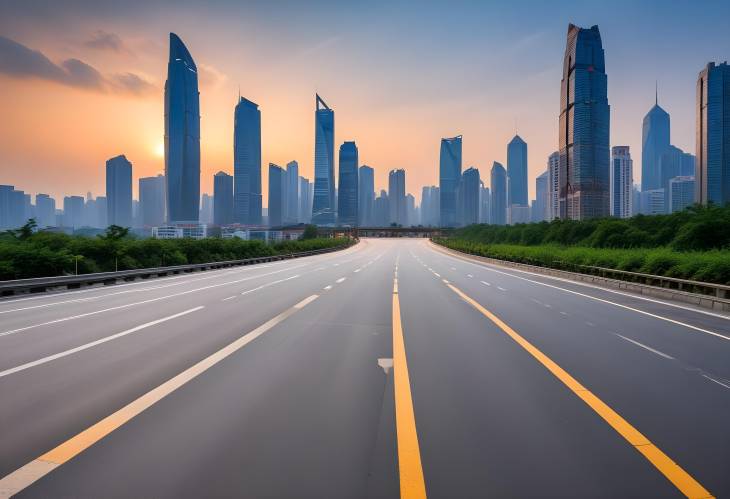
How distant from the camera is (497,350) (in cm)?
839

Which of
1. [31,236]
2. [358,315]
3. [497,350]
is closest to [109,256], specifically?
[31,236]

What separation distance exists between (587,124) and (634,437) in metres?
218

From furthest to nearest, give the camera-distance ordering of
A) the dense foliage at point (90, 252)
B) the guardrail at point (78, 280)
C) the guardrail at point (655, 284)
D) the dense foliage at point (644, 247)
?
1. the dense foliage at point (90, 252)
2. the dense foliage at point (644, 247)
3. the guardrail at point (78, 280)
4. the guardrail at point (655, 284)

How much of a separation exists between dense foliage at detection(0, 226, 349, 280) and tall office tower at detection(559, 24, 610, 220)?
181512 mm

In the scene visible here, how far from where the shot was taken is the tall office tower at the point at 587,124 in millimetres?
191250

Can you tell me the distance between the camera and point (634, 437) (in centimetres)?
448

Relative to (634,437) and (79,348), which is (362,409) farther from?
(79,348)

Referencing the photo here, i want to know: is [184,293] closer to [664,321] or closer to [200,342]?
[200,342]

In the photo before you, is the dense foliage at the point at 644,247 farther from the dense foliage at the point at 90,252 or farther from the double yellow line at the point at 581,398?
the dense foliage at the point at 90,252

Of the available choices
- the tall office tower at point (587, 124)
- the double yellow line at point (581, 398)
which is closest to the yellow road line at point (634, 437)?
the double yellow line at point (581, 398)

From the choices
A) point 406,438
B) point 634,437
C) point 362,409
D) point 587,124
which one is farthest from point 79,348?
point 587,124

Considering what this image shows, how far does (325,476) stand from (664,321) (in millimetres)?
11802

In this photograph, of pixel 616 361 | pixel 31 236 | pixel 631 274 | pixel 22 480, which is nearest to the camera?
pixel 22 480

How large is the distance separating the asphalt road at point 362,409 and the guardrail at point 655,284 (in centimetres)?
559
